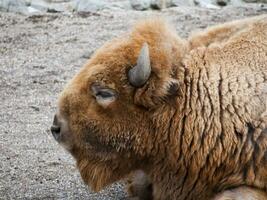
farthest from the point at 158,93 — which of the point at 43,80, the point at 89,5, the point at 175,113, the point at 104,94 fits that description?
the point at 89,5

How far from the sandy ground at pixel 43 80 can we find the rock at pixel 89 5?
0.45m

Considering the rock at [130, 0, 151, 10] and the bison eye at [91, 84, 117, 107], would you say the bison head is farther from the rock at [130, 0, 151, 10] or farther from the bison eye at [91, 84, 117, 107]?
the rock at [130, 0, 151, 10]

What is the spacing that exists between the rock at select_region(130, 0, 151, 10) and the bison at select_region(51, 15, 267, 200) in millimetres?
8730

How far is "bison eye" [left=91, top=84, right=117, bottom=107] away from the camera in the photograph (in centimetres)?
392

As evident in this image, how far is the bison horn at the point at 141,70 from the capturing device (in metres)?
3.71

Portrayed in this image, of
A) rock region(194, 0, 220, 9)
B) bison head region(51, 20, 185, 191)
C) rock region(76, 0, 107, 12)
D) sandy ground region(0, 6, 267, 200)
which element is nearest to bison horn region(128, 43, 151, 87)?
bison head region(51, 20, 185, 191)

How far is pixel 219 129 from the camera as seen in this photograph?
3.85 meters

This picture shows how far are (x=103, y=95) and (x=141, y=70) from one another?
31cm

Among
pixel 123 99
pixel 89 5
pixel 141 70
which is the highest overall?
pixel 141 70

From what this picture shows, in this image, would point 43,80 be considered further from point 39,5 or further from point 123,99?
point 39,5

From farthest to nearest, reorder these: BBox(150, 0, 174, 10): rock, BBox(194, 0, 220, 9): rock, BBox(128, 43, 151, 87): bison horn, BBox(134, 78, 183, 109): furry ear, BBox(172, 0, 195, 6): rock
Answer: BBox(172, 0, 195, 6): rock < BBox(194, 0, 220, 9): rock < BBox(150, 0, 174, 10): rock < BBox(134, 78, 183, 109): furry ear < BBox(128, 43, 151, 87): bison horn

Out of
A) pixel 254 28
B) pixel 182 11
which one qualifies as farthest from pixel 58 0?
pixel 254 28

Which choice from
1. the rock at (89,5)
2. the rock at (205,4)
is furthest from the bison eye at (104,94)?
the rock at (205,4)

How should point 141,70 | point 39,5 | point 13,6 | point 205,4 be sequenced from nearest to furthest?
point 141,70
point 13,6
point 39,5
point 205,4
